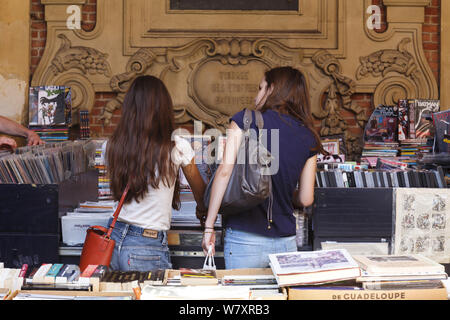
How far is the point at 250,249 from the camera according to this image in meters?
2.40

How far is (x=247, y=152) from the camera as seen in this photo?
2305 mm

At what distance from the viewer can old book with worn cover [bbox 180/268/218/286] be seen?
6.07ft

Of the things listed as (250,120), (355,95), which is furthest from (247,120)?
(355,95)

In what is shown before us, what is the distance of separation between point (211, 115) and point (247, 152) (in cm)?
329

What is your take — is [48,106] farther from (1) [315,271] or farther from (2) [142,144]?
(1) [315,271]

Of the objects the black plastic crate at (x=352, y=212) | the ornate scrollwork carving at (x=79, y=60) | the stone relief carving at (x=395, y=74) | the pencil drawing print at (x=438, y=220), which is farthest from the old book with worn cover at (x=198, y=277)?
the stone relief carving at (x=395, y=74)

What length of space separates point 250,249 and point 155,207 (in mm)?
461

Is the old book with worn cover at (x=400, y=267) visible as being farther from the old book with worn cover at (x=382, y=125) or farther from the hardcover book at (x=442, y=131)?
the old book with worn cover at (x=382, y=125)

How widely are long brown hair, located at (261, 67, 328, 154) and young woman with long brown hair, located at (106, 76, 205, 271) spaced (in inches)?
17.6

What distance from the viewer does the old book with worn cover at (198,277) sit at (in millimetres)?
1852

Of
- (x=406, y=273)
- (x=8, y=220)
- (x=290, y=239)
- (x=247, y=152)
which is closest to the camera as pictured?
(x=406, y=273)

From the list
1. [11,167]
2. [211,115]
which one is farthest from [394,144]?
[11,167]

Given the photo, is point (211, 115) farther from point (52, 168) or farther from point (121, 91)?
point (52, 168)
